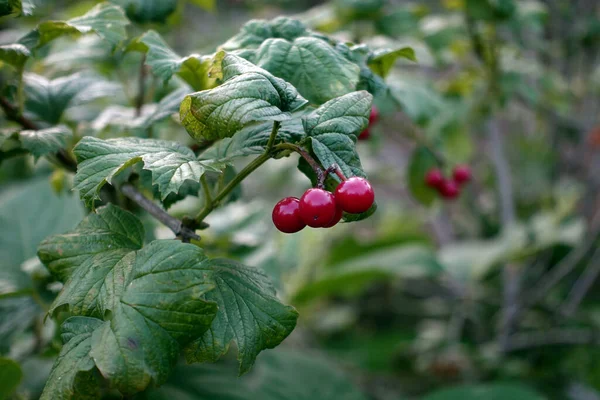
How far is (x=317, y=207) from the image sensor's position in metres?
0.73

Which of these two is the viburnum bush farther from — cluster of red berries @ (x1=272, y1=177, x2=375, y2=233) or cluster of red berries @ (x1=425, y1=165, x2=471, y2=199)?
cluster of red berries @ (x1=425, y1=165, x2=471, y2=199)

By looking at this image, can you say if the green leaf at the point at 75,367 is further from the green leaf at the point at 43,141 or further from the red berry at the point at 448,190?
the red berry at the point at 448,190

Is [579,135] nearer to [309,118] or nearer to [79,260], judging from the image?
[309,118]

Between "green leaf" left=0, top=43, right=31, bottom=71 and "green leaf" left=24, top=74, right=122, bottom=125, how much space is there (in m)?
0.15

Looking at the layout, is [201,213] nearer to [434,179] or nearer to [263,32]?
[263,32]

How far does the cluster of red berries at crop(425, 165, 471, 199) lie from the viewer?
1890 millimetres

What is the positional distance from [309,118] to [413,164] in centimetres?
118

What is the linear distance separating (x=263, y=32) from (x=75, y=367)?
2.18ft

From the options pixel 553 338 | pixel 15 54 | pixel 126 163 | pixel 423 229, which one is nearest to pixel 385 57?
pixel 126 163

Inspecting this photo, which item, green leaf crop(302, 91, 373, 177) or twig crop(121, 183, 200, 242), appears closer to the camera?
green leaf crop(302, 91, 373, 177)

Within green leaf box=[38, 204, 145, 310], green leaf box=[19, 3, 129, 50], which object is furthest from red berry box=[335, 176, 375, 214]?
green leaf box=[19, 3, 129, 50]

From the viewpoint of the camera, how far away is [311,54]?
0.94m

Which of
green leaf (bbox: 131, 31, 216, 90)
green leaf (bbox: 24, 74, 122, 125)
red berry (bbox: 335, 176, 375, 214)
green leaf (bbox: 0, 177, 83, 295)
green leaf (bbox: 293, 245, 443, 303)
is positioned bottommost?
green leaf (bbox: 293, 245, 443, 303)

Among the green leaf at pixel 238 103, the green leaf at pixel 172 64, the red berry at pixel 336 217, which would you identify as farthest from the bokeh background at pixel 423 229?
the red berry at pixel 336 217
